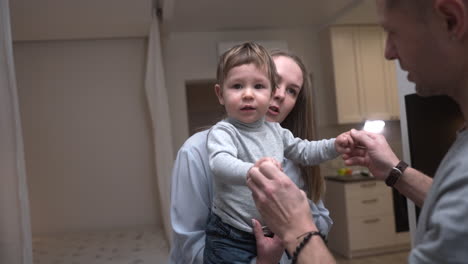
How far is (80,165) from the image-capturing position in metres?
4.36

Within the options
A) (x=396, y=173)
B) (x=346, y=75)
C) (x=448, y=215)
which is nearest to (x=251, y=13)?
(x=346, y=75)

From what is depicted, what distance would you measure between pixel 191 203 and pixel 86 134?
11.8 ft

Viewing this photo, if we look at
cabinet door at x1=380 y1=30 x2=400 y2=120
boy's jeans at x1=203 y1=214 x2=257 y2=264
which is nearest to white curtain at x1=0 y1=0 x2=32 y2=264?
boy's jeans at x1=203 y1=214 x2=257 y2=264

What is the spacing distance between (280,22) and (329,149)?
3.65 meters

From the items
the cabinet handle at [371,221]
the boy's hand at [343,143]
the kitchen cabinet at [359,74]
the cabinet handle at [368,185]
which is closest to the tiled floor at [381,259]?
the cabinet handle at [371,221]

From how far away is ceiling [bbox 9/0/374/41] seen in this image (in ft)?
10.9

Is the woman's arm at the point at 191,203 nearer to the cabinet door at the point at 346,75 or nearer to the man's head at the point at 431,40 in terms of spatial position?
the man's head at the point at 431,40

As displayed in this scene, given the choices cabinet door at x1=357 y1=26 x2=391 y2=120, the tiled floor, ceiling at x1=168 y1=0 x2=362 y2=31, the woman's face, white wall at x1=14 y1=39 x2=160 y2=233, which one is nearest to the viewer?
the woman's face

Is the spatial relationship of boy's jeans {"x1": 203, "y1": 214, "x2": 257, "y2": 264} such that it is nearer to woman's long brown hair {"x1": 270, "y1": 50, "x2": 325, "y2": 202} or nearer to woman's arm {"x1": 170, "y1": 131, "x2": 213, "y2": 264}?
woman's arm {"x1": 170, "y1": 131, "x2": 213, "y2": 264}

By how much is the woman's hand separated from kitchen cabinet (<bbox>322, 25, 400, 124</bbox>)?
3.85 m

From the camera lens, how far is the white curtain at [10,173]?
147 cm

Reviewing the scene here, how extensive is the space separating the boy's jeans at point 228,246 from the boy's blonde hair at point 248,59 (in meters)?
0.45

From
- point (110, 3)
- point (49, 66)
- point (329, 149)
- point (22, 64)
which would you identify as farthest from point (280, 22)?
point (329, 149)

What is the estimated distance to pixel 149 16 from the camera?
3639mm
